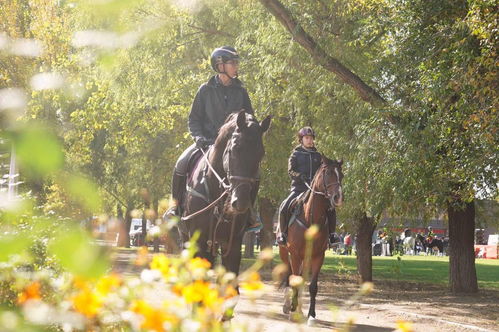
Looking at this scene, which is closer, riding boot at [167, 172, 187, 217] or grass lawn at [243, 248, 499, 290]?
riding boot at [167, 172, 187, 217]

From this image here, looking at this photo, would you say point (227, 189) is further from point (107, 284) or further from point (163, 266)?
point (107, 284)

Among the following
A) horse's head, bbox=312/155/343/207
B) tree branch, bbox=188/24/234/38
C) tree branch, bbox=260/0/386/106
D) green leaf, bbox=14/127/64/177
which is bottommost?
green leaf, bbox=14/127/64/177

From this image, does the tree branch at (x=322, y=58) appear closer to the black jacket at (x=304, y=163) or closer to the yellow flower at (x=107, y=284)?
the black jacket at (x=304, y=163)

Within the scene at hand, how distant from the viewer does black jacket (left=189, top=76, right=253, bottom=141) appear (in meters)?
9.20

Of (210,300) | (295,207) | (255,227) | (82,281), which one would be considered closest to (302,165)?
(295,207)

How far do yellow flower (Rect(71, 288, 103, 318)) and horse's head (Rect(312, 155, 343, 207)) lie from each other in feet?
33.3

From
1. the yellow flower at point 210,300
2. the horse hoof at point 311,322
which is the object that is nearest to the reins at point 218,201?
the horse hoof at point 311,322

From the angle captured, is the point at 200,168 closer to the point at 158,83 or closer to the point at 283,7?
the point at 283,7

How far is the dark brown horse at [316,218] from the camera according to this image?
11898 mm

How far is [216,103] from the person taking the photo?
363 inches

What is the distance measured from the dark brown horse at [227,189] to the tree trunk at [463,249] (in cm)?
1351

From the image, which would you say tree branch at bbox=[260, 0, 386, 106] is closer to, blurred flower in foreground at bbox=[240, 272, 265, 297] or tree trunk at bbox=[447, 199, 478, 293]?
tree trunk at bbox=[447, 199, 478, 293]

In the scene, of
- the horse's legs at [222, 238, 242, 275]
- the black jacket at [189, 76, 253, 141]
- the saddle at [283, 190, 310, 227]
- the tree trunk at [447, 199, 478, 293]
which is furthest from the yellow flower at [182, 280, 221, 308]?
the tree trunk at [447, 199, 478, 293]

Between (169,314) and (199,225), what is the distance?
6661mm
